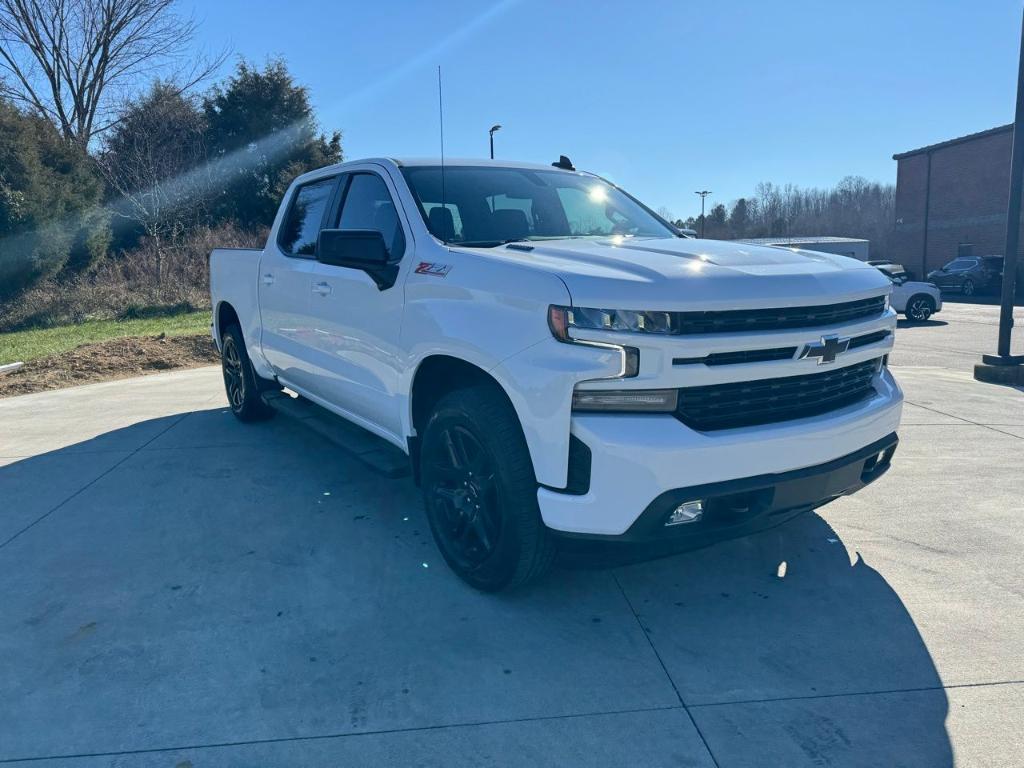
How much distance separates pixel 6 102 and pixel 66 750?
19.9 m

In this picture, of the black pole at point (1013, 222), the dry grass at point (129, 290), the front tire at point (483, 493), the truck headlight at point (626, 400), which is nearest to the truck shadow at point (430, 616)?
the front tire at point (483, 493)

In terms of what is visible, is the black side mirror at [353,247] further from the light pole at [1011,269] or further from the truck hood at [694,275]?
the light pole at [1011,269]

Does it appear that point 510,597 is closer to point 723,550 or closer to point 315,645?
point 315,645

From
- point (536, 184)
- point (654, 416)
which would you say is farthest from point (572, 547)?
point (536, 184)

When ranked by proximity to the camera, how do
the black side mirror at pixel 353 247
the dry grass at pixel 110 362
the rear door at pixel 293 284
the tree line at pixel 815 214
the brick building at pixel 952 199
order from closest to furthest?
the black side mirror at pixel 353 247, the rear door at pixel 293 284, the dry grass at pixel 110 362, the brick building at pixel 952 199, the tree line at pixel 815 214

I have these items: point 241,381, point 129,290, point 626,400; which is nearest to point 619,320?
point 626,400

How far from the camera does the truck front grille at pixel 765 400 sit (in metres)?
2.77

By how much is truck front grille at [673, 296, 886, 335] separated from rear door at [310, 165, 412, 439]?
152 centimetres

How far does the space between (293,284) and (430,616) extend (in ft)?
8.58

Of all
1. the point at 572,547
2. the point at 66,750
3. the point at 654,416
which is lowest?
the point at 66,750

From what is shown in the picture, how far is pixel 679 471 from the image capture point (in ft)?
8.69

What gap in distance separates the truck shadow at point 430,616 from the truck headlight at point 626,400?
611mm

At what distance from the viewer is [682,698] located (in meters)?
2.66

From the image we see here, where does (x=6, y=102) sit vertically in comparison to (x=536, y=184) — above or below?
above
